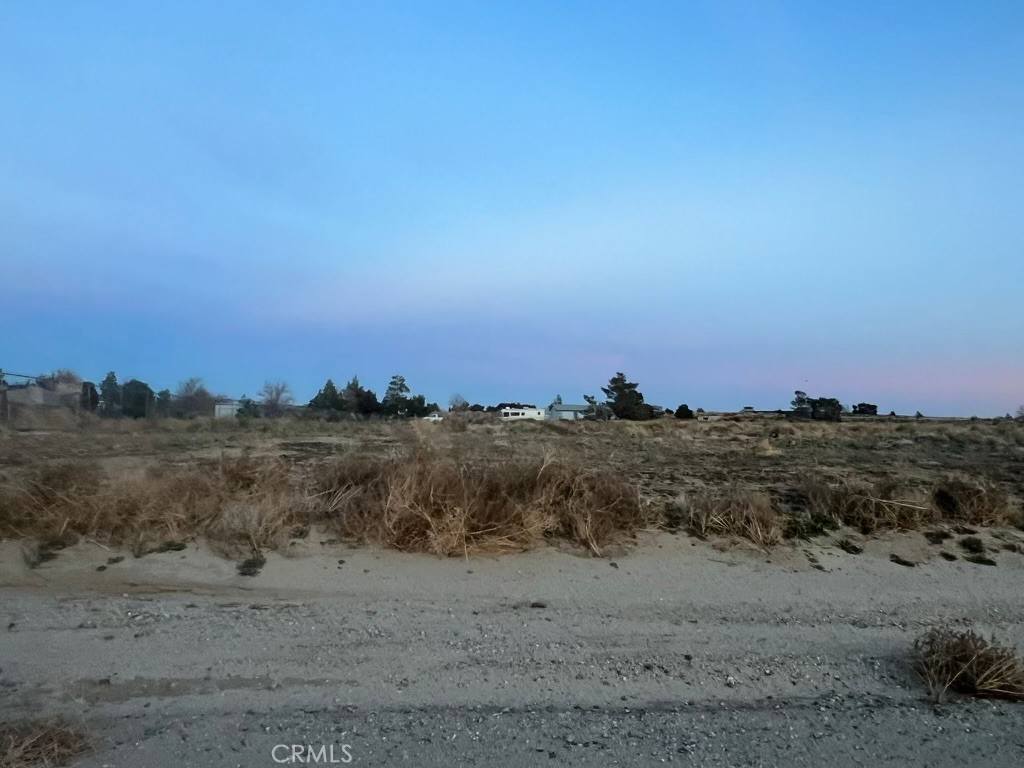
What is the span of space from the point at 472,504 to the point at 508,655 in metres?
3.42

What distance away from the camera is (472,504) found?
36.7 ft

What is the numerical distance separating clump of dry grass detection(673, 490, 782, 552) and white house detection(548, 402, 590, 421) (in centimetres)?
3773

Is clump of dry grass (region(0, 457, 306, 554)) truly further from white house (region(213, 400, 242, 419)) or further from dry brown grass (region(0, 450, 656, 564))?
white house (region(213, 400, 242, 419))

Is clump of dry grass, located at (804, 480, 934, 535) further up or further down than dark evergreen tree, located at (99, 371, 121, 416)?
further down

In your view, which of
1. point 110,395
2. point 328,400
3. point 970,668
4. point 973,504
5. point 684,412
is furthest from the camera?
point 684,412

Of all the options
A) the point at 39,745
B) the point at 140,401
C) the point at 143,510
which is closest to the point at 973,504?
the point at 143,510

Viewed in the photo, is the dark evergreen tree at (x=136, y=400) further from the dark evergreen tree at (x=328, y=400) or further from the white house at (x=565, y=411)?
the white house at (x=565, y=411)

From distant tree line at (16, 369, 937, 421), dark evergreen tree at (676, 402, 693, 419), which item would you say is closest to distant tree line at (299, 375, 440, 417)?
distant tree line at (16, 369, 937, 421)

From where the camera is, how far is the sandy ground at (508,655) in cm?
607

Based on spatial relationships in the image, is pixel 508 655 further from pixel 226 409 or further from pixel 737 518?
pixel 226 409

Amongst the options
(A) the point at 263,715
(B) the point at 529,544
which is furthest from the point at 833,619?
(A) the point at 263,715

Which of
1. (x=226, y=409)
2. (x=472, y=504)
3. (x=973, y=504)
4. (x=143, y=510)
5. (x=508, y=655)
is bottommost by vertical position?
(x=508, y=655)

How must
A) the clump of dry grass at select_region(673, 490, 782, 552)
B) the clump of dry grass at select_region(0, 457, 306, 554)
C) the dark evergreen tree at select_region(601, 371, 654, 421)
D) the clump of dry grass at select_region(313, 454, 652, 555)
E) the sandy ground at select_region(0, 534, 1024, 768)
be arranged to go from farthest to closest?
the dark evergreen tree at select_region(601, 371, 654, 421), the clump of dry grass at select_region(673, 490, 782, 552), the clump of dry grass at select_region(313, 454, 652, 555), the clump of dry grass at select_region(0, 457, 306, 554), the sandy ground at select_region(0, 534, 1024, 768)

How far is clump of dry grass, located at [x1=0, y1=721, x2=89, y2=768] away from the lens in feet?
16.6
